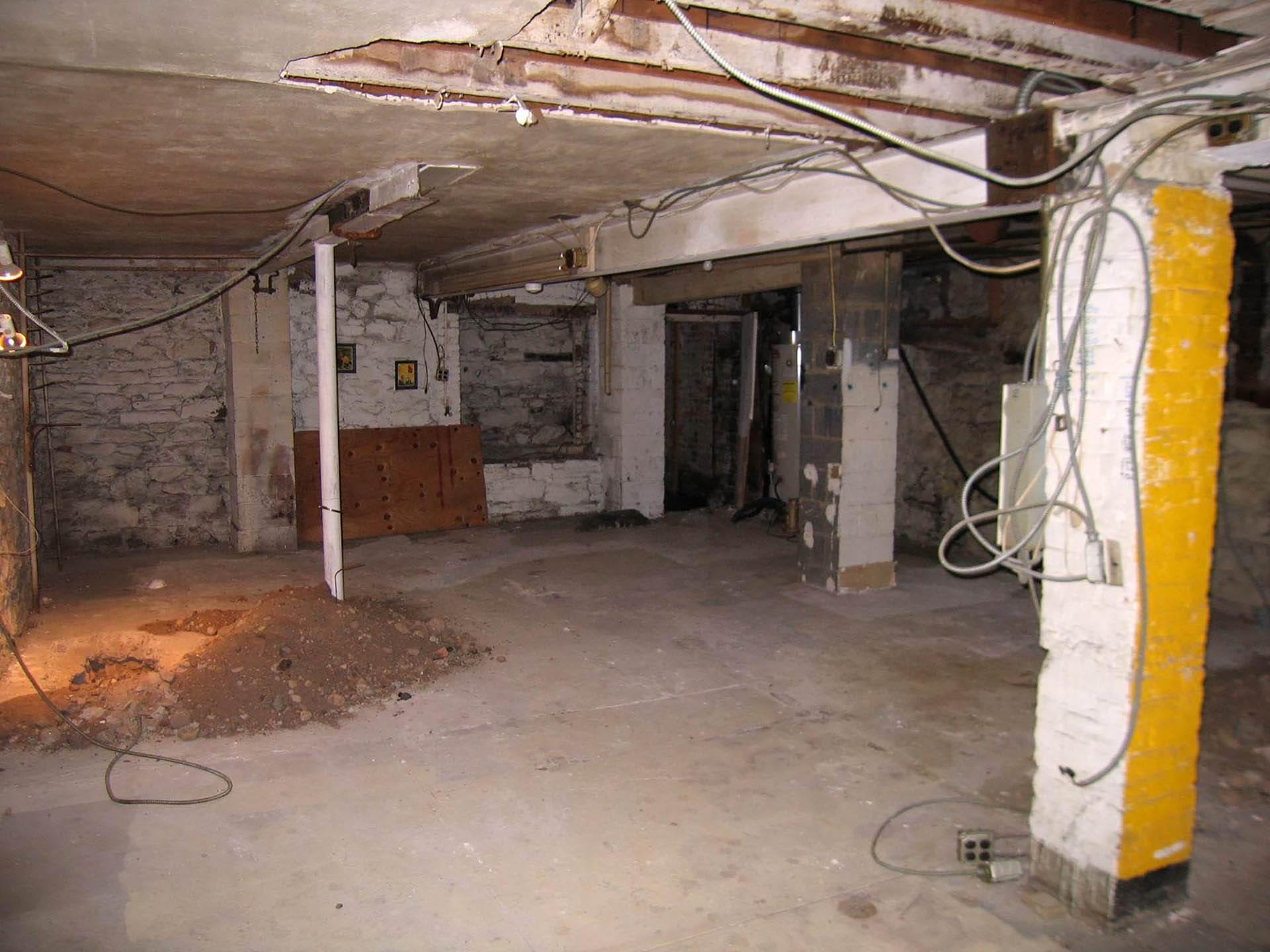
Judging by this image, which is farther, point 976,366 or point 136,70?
point 976,366

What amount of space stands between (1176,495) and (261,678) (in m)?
4.06

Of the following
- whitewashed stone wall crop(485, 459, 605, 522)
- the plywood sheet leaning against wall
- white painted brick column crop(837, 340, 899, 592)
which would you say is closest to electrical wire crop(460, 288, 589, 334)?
the plywood sheet leaning against wall

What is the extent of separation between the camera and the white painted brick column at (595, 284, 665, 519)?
8.95 meters

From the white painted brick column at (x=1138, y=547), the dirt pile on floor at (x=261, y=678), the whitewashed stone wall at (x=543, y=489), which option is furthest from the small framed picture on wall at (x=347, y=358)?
the white painted brick column at (x=1138, y=547)

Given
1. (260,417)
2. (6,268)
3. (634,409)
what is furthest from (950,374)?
(6,268)

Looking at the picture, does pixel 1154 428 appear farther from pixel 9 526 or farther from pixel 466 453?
pixel 466 453

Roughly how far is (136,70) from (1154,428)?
10.3ft

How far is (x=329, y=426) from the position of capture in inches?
230

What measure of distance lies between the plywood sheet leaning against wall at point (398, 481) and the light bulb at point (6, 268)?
3.98m

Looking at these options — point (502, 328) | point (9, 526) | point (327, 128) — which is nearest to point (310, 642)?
point (9, 526)

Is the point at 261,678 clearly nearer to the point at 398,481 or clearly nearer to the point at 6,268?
the point at 6,268

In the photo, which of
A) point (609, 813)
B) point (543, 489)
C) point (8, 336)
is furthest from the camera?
point (543, 489)

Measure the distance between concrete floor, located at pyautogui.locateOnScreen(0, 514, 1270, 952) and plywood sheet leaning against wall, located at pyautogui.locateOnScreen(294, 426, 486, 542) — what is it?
2.46 metres

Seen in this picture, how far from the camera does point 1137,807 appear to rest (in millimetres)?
2709
